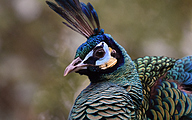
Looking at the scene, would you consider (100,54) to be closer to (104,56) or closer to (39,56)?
(104,56)

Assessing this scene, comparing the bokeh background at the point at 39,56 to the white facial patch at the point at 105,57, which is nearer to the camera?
the white facial patch at the point at 105,57

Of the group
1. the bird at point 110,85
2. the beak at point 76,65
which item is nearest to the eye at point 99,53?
the bird at point 110,85

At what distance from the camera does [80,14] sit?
158cm

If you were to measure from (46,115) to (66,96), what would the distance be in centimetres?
39

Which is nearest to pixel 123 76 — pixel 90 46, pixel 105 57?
pixel 105 57

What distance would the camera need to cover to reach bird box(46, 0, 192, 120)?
139cm

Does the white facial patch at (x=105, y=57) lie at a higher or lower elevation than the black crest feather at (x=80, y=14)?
lower

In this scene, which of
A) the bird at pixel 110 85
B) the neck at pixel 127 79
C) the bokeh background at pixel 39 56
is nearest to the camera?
the bird at pixel 110 85

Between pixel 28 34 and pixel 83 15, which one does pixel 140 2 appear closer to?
pixel 28 34

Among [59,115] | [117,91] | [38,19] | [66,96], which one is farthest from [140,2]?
[117,91]

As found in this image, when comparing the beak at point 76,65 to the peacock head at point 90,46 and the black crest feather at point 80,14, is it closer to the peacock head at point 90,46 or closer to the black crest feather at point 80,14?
the peacock head at point 90,46

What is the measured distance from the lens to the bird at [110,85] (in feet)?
4.57

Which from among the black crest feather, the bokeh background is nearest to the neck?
the black crest feather

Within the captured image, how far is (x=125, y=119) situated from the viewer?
135 cm
